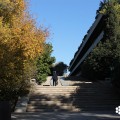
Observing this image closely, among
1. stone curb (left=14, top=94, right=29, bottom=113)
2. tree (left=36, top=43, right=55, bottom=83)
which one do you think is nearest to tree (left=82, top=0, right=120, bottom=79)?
tree (left=36, top=43, right=55, bottom=83)

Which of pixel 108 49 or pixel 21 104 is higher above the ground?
pixel 108 49

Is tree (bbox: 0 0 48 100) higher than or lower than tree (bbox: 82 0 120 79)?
lower

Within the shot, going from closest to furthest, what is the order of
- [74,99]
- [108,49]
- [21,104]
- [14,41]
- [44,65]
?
1. [14,41]
2. [21,104]
3. [74,99]
4. [108,49]
5. [44,65]

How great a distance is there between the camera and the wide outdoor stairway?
989 inches

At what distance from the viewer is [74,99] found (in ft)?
87.8

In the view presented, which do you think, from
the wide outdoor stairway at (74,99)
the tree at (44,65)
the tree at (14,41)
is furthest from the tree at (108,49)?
the tree at (14,41)

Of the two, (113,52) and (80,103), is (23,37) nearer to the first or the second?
(80,103)

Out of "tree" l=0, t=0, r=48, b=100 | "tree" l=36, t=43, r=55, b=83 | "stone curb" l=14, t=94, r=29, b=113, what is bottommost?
Answer: "stone curb" l=14, t=94, r=29, b=113

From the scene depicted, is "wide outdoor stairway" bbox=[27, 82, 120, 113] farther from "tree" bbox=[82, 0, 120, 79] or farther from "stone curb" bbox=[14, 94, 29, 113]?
"tree" bbox=[82, 0, 120, 79]

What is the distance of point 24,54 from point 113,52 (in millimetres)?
22015

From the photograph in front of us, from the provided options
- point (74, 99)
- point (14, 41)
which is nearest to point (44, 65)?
point (74, 99)

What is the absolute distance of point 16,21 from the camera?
21.9 m

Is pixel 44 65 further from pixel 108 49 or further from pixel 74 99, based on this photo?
pixel 74 99

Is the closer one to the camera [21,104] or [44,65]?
[21,104]
